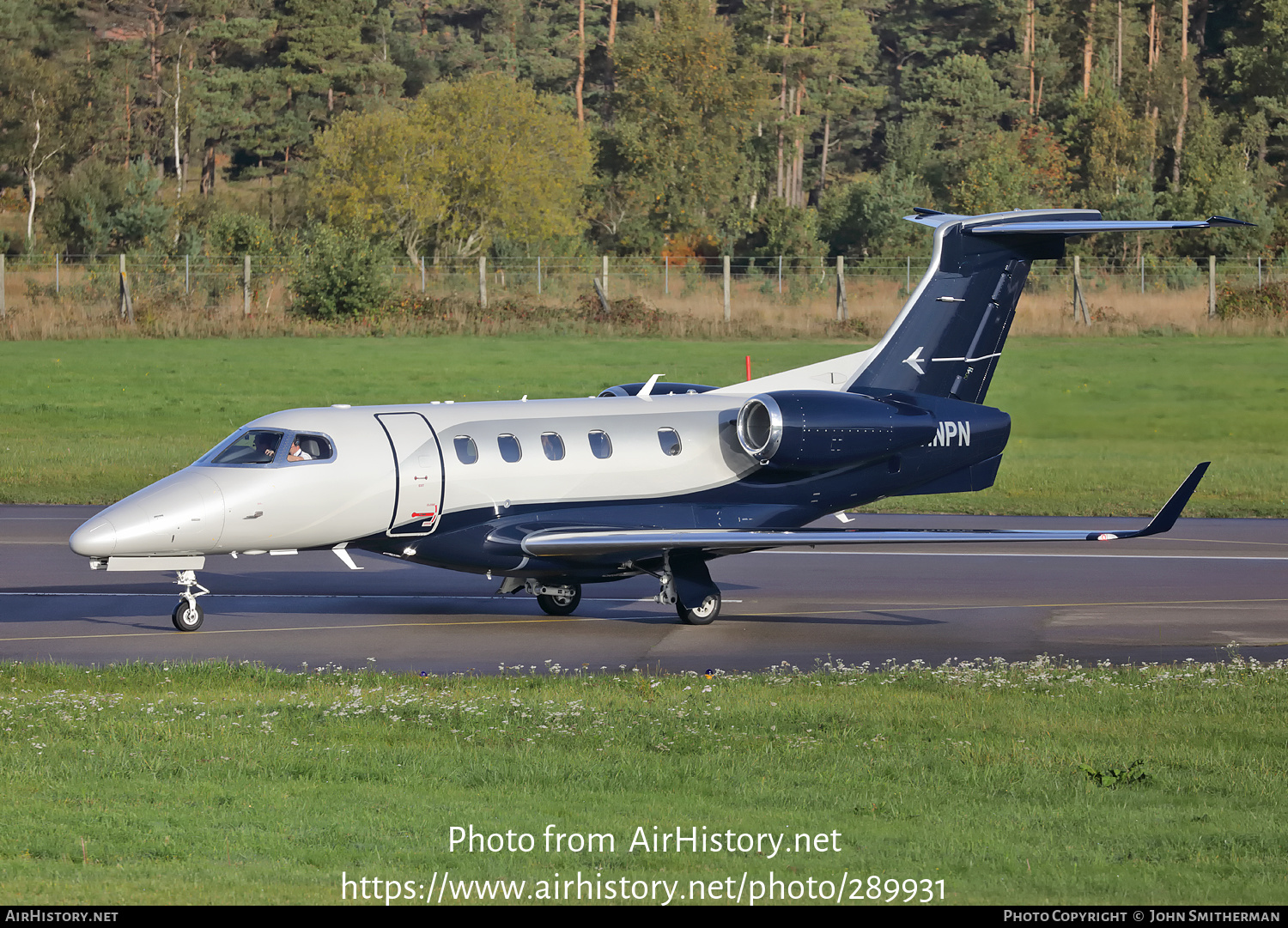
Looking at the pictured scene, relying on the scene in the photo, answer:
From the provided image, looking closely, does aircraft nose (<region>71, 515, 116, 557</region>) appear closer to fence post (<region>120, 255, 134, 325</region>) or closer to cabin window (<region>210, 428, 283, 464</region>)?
cabin window (<region>210, 428, 283, 464</region>)

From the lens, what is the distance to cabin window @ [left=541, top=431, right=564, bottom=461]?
74.9ft

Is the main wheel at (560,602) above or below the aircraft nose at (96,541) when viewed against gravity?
below

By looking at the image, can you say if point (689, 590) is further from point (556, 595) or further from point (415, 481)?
point (415, 481)

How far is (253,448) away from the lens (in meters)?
21.7

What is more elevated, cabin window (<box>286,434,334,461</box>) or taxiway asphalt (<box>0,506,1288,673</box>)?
cabin window (<box>286,434,334,461</box>)

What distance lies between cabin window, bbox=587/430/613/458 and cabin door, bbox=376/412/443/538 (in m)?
2.10

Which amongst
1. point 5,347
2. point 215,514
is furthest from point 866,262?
point 215,514

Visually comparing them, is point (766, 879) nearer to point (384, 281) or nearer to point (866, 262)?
point (384, 281)

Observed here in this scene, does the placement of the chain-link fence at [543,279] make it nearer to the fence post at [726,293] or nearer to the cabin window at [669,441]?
the fence post at [726,293]

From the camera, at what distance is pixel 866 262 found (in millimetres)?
79938

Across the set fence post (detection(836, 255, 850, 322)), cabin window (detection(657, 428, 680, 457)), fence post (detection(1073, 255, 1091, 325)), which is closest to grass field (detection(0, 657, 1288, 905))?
cabin window (detection(657, 428, 680, 457))

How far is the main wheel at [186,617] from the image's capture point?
72.0 feet

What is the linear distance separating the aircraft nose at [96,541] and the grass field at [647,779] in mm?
1987

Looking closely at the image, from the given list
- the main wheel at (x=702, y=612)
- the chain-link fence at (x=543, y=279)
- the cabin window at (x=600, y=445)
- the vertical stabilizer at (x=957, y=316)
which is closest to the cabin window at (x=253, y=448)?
the cabin window at (x=600, y=445)
